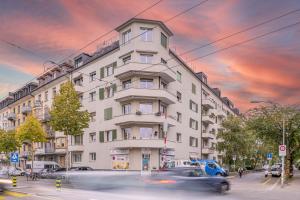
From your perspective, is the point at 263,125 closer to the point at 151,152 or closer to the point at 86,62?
the point at 151,152

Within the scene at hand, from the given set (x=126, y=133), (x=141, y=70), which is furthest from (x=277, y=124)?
(x=126, y=133)

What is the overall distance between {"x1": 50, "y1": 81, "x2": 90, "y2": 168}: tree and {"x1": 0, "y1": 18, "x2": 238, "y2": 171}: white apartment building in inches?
175

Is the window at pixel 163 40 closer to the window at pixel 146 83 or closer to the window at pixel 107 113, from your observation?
the window at pixel 146 83

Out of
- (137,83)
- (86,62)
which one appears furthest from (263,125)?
(86,62)

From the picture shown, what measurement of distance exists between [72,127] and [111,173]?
2339 cm

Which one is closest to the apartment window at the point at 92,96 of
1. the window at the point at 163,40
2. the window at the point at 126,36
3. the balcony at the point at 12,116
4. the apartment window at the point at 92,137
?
the apartment window at the point at 92,137

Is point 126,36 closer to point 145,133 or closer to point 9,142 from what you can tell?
point 145,133

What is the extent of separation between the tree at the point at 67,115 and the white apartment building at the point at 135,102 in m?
4.45

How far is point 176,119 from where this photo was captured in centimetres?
4753

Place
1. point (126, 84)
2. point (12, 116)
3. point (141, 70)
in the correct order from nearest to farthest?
point (141, 70) < point (126, 84) < point (12, 116)

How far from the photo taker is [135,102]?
41125 mm

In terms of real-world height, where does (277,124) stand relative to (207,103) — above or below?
below

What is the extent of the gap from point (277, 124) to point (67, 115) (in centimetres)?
2362

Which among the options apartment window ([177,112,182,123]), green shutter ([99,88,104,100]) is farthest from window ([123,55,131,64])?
apartment window ([177,112,182,123])
